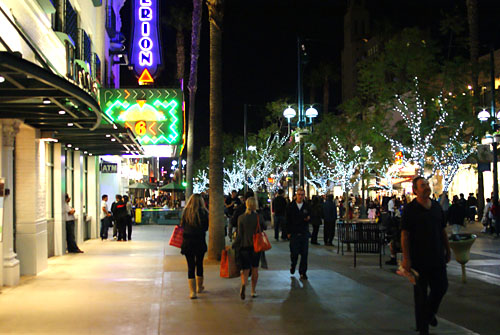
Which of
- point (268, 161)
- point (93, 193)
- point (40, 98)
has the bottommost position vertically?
point (93, 193)

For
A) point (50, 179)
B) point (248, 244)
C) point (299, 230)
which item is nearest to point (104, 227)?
point (50, 179)

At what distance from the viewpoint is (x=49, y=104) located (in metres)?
10.4

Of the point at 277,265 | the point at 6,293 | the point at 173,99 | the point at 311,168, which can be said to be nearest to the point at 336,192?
the point at 311,168

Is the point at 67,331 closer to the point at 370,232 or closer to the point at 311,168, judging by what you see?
the point at 370,232

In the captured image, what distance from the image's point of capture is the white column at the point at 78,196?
20359 mm

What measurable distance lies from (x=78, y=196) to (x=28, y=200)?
7.80 meters

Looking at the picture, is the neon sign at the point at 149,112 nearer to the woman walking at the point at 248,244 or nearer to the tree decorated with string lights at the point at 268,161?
the woman walking at the point at 248,244

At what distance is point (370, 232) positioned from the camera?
15.9 metres

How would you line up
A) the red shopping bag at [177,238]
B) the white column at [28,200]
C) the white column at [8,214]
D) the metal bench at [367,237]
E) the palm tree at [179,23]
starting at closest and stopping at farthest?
the red shopping bag at [177,238] < the white column at [8,214] < the white column at [28,200] < the metal bench at [367,237] < the palm tree at [179,23]

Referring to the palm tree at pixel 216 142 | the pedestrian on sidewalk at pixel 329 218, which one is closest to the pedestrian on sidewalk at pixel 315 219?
the pedestrian on sidewalk at pixel 329 218

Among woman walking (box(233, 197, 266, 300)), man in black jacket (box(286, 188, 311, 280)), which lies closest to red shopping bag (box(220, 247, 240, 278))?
woman walking (box(233, 197, 266, 300))

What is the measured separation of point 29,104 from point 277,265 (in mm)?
7489

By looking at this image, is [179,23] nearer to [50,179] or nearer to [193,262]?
[50,179]

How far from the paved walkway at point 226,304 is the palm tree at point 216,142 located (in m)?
0.94
